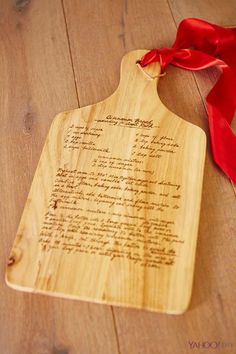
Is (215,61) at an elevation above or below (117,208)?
above

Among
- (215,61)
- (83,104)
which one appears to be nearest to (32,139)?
(83,104)

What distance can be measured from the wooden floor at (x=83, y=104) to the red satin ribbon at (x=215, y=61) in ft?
0.05

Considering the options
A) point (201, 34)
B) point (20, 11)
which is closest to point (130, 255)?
point (201, 34)

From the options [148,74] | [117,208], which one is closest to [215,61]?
[148,74]

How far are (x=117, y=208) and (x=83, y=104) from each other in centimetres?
17

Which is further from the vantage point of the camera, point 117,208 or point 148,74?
point 148,74

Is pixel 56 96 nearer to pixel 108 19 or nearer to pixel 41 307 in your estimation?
pixel 108 19

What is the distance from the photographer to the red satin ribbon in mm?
475

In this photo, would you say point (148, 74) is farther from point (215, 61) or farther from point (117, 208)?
point (117, 208)

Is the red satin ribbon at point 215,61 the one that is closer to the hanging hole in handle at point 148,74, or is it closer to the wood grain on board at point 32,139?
the hanging hole in handle at point 148,74

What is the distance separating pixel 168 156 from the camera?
457 mm

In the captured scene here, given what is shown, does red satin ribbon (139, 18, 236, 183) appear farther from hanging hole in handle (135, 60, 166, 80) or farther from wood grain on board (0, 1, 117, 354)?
wood grain on board (0, 1, 117, 354)

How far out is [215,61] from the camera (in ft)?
1.73

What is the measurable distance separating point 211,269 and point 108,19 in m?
0.42
